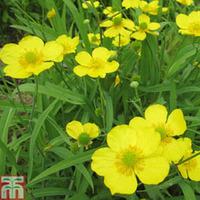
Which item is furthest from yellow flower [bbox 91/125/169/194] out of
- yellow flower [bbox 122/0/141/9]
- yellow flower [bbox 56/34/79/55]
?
yellow flower [bbox 122/0/141/9]

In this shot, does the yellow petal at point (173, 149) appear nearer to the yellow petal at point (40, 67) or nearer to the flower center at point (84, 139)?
the flower center at point (84, 139)

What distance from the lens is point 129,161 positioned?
1059 mm

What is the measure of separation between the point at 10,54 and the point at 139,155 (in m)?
0.56

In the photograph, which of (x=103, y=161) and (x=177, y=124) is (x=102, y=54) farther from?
(x=103, y=161)

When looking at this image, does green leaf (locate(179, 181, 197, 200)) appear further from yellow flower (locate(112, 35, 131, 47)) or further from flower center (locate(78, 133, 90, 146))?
yellow flower (locate(112, 35, 131, 47))

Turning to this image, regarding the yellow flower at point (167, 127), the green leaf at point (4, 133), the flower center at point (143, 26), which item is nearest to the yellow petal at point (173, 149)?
the yellow flower at point (167, 127)

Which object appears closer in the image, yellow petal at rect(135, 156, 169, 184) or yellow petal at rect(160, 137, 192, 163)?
yellow petal at rect(135, 156, 169, 184)

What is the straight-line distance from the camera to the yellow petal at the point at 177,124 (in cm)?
122

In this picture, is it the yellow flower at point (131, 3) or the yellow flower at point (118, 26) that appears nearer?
the yellow flower at point (118, 26)

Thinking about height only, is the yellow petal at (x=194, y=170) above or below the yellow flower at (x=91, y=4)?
below

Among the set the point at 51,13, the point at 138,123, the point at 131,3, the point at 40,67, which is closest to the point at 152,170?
the point at 138,123

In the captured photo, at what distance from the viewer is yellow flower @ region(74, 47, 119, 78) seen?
1.43m

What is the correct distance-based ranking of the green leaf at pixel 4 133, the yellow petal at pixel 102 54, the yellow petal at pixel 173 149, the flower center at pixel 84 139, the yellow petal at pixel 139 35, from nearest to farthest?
the yellow petal at pixel 173 149 → the flower center at pixel 84 139 → the green leaf at pixel 4 133 → the yellow petal at pixel 102 54 → the yellow petal at pixel 139 35

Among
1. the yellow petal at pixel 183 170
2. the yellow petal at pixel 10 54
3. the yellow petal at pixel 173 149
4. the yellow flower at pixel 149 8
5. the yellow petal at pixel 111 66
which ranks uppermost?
the yellow petal at pixel 10 54
